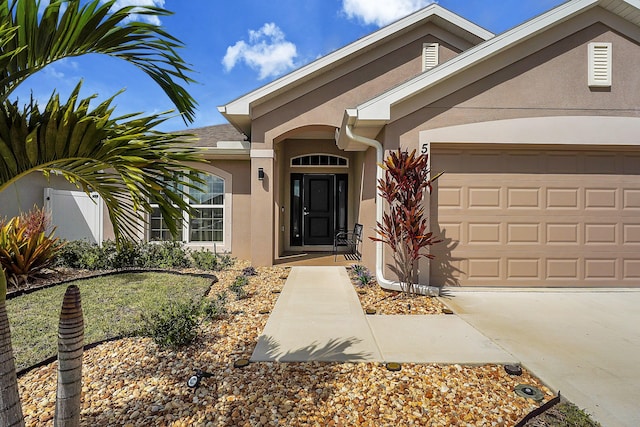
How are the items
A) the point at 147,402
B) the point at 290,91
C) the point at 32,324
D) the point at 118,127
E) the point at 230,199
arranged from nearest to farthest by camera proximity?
the point at 118,127 < the point at 147,402 < the point at 32,324 < the point at 290,91 < the point at 230,199

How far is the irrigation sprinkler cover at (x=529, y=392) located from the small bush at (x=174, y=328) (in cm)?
305

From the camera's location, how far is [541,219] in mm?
5684

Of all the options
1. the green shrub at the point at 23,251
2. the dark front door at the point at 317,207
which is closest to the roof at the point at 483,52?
the dark front door at the point at 317,207

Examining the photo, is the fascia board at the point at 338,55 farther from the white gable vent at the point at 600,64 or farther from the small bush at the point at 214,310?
the small bush at the point at 214,310

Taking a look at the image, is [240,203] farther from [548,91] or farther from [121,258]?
[548,91]

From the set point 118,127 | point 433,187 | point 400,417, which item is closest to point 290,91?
point 433,187

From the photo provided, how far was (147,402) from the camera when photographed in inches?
100

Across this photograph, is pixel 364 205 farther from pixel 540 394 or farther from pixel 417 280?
pixel 540 394

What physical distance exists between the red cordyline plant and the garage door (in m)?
0.61

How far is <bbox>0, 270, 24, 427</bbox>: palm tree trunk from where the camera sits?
1.53 meters

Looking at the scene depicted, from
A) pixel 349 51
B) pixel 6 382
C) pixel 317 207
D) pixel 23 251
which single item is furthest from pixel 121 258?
pixel 349 51

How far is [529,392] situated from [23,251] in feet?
26.5

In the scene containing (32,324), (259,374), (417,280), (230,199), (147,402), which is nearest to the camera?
(147,402)

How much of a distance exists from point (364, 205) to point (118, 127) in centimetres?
655
